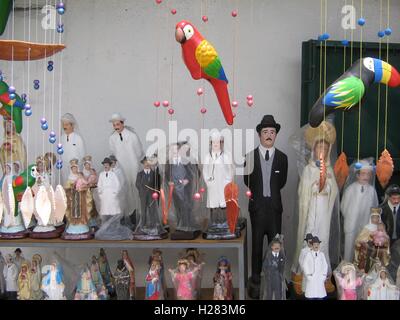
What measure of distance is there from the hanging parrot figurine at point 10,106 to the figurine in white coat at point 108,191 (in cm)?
37

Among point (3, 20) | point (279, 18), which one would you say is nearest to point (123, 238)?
point (3, 20)

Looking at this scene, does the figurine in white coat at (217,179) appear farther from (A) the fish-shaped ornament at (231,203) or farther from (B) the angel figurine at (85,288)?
(B) the angel figurine at (85,288)

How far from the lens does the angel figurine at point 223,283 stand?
7.36 ft

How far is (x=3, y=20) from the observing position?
2.26 m

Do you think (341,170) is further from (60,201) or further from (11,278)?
(11,278)

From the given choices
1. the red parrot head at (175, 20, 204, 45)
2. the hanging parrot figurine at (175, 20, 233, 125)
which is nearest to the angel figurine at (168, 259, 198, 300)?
the hanging parrot figurine at (175, 20, 233, 125)

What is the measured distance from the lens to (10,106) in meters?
2.26

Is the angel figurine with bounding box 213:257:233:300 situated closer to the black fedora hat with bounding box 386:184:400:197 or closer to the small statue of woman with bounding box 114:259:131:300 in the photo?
the small statue of woman with bounding box 114:259:131:300

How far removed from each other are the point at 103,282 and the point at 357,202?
1013mm

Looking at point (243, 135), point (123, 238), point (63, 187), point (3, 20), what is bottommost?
point (123, 238)

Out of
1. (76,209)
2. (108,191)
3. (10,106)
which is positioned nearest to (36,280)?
(76,209)

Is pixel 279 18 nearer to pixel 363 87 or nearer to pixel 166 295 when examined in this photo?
pixel 363 87
